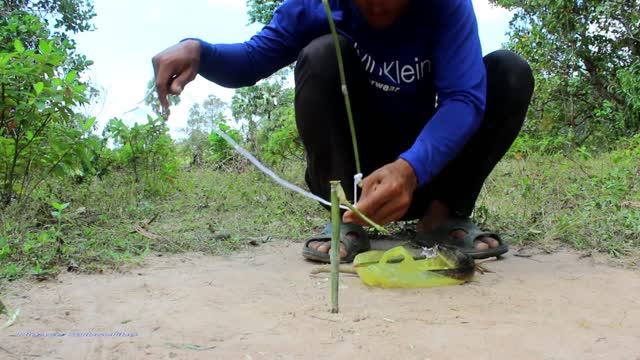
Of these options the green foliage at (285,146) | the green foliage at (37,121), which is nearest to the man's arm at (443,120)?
the green foliage at (37,121)

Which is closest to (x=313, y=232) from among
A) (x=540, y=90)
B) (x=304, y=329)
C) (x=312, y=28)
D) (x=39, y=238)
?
(x=312, y=28)

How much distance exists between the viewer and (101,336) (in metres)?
1.16

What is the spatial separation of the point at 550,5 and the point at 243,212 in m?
4.84

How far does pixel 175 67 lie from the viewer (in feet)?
5.24

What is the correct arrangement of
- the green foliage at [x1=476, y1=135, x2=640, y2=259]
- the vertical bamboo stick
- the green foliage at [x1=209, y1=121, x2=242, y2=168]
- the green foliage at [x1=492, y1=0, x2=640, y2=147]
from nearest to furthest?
1. the vertical bamboo stick
2. the green foliage at [x1=476, y1=135, x2=640, y2=259]
3. the green foliage at [x1=209, y1=121, x2=242, y2=168]
4. the green foliage at [x1=492, y1=0, x2=640, y2=147]

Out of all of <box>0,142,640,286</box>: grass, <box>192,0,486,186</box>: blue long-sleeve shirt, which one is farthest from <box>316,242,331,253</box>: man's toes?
<box>192,0,486,186</box>: blue long-sleeve shirt

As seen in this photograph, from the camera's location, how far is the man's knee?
1.95 m

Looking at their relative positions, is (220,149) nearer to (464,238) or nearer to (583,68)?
(464,238)

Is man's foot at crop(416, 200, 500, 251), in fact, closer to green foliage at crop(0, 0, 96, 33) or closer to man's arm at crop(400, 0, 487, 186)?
man's arm at crop(400, 0, 487, 186)

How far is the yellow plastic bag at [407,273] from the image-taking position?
5.09 feet

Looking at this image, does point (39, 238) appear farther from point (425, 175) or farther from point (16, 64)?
point (425, 175)

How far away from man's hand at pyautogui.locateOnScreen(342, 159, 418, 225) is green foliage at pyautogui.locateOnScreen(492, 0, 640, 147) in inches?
180

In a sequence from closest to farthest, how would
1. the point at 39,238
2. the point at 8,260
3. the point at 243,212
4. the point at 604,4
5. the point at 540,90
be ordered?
the point at 8,260, the point at 39,238, the point at 243,212, the point at 604,4, the point at 540,90

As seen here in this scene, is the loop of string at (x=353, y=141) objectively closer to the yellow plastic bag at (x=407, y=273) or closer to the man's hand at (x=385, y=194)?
the man's hand at (x=385, y=194)
